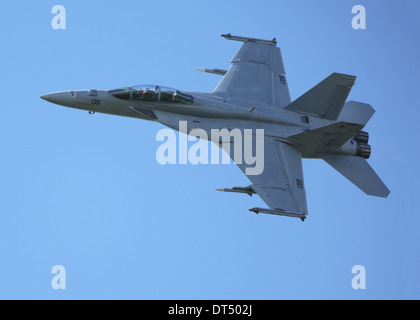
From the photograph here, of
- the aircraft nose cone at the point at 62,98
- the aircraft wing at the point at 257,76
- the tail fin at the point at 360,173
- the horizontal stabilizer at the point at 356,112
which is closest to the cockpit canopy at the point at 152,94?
the aircraft nose cone at the point at 62,98

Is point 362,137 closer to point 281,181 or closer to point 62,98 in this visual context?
point 281,181

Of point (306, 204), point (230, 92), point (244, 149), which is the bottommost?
point (306, 204)

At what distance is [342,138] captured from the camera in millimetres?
31953

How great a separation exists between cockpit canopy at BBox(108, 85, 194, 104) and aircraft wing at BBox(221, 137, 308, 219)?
3.18 m

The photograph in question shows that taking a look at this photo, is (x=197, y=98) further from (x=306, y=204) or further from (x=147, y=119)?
(x=306, y=204)

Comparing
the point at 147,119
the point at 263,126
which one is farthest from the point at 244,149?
the point at 147,119

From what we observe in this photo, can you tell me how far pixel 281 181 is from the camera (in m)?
30.7

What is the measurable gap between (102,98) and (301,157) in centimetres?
732

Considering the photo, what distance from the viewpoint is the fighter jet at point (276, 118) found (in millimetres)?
30750

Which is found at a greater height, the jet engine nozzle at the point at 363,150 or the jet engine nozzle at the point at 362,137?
the jet engine nozzle at the point at 362,137

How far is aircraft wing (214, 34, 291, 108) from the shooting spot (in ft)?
109

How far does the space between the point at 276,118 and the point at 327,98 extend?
2.08 metres

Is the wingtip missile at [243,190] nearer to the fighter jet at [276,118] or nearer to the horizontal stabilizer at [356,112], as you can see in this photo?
the fighter jet at [276,118]

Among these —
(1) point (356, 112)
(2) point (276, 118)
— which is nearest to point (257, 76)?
(2) point (276, 118)
